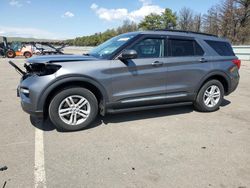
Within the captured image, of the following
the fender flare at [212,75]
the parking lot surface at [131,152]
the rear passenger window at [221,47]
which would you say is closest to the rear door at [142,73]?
the parking lot surface at [131,152]

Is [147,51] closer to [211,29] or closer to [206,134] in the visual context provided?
[206,134]

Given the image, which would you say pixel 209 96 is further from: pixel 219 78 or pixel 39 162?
pixel 39 162

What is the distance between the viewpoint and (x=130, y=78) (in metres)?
4.41

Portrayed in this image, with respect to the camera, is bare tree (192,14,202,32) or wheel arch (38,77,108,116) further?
bare tree (192,14,202,32)

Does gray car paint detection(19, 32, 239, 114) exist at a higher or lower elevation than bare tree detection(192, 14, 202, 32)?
lower

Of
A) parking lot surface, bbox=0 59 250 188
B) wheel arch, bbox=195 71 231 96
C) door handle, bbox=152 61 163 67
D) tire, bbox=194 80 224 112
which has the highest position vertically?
door handle, bbox=152 61 163 67

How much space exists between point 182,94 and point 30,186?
352 centimetres

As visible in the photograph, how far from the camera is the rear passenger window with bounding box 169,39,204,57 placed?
491cm

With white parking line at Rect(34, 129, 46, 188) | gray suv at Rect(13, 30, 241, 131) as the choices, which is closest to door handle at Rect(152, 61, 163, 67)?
gray suv at Rect(13, 30, 241, 131)

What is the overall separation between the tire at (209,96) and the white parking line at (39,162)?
11.3 ft

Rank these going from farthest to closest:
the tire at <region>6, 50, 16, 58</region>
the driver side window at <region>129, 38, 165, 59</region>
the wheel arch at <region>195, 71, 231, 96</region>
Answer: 1. the tire at <region>6, 50, 16, 58</region>
2. the wheel arch at <region>195, 71, 231, 96</region>
3. the driver side window at <region>129, 38, 165, 59</region>

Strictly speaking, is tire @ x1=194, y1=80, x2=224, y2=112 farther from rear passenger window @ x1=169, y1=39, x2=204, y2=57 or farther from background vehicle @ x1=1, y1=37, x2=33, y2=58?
background vehicle @ x1=1, y1=37, x2=33, y2=58

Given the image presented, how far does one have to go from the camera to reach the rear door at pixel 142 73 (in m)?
4.34

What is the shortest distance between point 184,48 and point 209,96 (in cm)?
134
